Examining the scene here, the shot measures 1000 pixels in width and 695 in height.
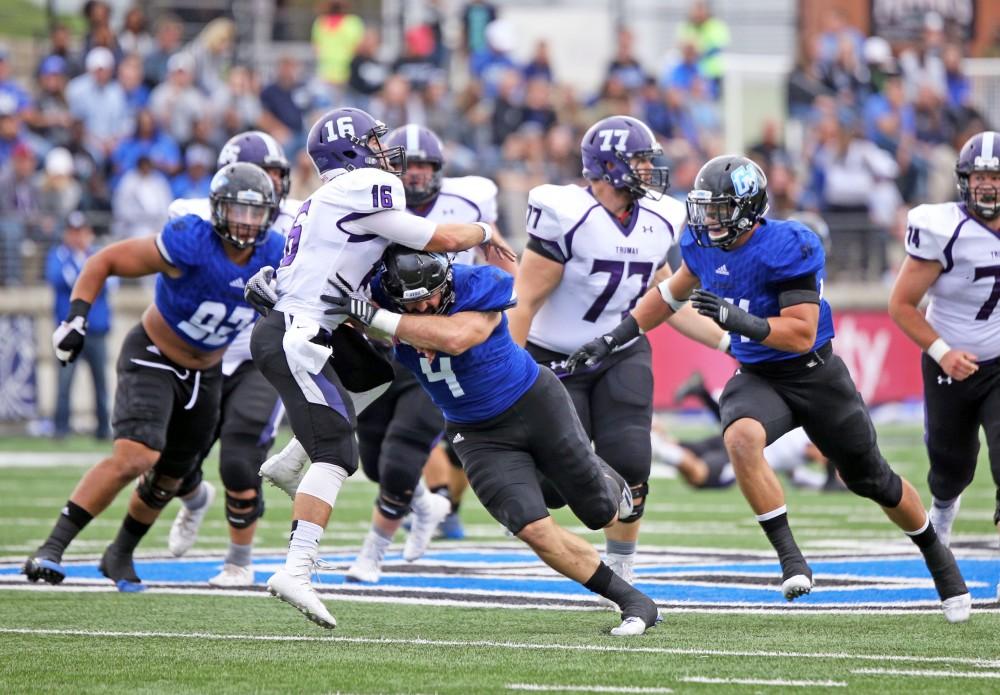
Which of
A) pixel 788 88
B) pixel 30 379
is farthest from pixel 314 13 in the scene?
pixel 30 379

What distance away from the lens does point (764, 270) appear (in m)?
6.24

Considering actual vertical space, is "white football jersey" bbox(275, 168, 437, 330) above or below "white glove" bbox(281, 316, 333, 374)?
above

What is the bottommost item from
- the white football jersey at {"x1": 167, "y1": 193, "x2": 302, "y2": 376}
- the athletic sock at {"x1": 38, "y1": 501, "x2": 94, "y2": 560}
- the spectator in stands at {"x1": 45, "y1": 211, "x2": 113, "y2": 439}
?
the spectator in stands at {"x1": 45, "y1": 211, "x2": 113, "y2": 439}

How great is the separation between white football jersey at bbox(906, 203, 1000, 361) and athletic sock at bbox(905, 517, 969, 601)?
3.36 ft

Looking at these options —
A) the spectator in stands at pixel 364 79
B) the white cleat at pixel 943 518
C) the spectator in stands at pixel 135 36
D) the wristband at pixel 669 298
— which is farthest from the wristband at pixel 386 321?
the spectator in stands at pixel 364 79

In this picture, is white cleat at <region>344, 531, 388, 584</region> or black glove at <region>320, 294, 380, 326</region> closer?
black glove at <region>320, 294, 380, 326</region>

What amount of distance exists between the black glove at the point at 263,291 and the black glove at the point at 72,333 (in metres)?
1.09

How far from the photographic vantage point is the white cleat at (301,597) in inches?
220

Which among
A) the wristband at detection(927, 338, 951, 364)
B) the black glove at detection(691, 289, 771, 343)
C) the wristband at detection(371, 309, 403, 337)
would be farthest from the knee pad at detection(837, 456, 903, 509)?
the wristband at detection(371, 309, 403, 337)

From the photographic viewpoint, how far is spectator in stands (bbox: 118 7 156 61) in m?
16.5

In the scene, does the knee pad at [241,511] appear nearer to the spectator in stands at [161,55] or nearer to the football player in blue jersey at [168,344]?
the football player in blue jersey at [168,344]

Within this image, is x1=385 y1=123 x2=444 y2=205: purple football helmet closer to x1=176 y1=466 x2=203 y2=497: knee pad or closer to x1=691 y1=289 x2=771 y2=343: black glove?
x1=176 y1=466 x2=203 y2=497: knee pad

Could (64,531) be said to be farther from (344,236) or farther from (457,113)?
(457,113)

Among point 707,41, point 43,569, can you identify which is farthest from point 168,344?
point 707,41
